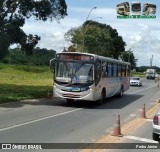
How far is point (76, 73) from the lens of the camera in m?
22.0

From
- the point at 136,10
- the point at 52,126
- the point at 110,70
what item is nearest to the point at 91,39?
the point at 136,10

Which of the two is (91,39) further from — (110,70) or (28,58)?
(28,58)

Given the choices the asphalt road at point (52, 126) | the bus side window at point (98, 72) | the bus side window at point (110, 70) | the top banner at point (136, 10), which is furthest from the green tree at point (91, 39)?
the asphalt road at point (52, 126)

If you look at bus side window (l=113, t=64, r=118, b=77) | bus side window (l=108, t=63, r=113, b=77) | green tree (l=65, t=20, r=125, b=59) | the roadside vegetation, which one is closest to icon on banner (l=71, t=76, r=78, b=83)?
the roadside vegetation

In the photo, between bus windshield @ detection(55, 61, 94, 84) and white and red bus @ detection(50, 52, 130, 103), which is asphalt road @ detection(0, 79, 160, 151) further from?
bus windshield @ detection(55, 61, 94, 84)

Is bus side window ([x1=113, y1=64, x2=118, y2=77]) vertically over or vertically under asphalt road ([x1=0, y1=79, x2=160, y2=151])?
over

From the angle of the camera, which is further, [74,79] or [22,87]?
[22,87]

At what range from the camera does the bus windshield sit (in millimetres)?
21984

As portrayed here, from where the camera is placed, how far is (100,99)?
24.3 m

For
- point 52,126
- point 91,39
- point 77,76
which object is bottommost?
point 52,126

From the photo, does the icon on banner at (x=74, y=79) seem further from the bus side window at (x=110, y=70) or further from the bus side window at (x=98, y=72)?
the bus side window at (x=110, y=70)

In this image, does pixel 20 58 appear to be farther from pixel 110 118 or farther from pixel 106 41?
pixel 110 118

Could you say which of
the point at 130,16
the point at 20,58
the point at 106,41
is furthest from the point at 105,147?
the point at 20,58

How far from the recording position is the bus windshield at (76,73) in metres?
22.0
